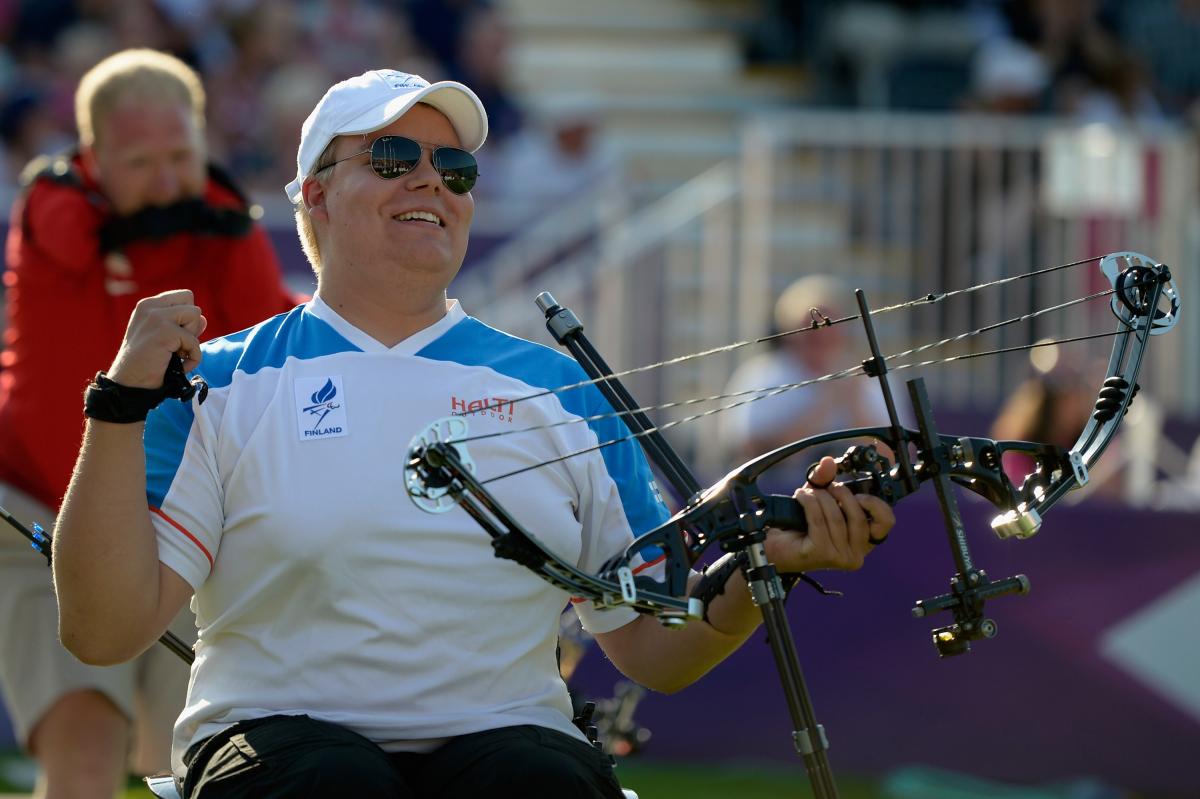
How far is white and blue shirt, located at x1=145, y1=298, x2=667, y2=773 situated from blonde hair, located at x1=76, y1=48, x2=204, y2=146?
43.4 inches

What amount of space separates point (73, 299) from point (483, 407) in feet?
4.27

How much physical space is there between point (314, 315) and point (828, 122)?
18.6 feet

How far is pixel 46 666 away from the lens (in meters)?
4.09

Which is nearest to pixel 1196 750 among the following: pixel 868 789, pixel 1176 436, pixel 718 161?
pixel 868 789

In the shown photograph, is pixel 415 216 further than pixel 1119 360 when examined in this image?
Yes

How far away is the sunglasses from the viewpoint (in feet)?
10.8

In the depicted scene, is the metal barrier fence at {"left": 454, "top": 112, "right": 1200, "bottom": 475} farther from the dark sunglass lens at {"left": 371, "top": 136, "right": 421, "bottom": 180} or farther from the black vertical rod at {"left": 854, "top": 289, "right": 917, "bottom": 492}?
the black vertical rod at {"left": 854, "top": 289, "right": 917, "bottom": 492}

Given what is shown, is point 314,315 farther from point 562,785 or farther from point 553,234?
point 553,234

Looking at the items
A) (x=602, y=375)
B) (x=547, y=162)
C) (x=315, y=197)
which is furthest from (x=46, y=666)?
(x=547, y=162)

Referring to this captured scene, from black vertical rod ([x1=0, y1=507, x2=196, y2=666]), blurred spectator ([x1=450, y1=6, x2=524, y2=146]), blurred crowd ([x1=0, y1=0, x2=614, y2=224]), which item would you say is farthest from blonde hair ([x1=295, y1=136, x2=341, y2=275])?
blurred spectator ([x1=450, y1=6, x2=524, y2=146])

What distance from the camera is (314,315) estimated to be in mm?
3383

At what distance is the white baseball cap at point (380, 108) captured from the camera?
3.29 m

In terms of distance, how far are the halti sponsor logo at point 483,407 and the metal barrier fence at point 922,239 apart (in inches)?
197

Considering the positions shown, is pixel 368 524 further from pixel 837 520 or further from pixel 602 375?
pixel 837 520
